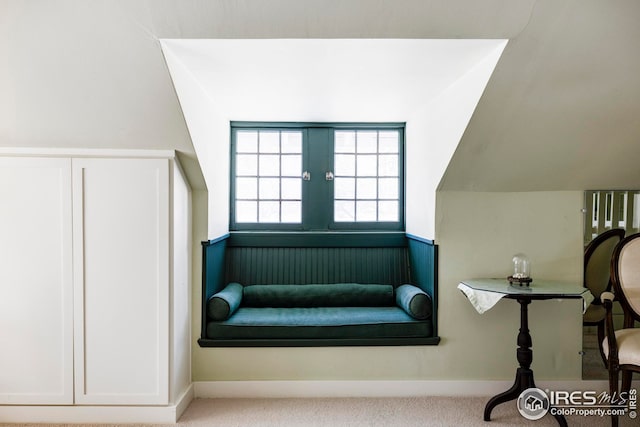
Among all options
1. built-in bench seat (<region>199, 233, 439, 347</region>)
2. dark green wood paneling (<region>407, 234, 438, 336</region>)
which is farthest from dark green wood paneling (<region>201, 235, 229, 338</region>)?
dark green wood paneling (<region>407, 234, 438, 336</region>)

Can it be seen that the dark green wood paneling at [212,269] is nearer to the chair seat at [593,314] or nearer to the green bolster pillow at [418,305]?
the green bolster pillow at [418,305]

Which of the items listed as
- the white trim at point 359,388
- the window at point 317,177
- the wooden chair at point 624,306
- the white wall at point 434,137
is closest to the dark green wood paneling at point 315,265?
the window at point 317,177

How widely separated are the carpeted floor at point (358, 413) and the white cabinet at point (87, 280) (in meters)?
0.36

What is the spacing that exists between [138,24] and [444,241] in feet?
7.85

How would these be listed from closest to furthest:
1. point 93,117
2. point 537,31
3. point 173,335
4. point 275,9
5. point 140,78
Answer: point 275,9 → point 537,31 → point 140,78 → point 93,117 → point 173,335

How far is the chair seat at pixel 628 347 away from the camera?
2689 mm

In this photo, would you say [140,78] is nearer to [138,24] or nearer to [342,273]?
[138,24]

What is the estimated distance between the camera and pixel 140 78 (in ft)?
8.61

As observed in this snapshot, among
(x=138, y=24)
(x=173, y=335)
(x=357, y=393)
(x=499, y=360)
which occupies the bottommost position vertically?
(x=357, y=393)

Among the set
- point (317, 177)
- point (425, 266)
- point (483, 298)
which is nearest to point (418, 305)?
point (425, 266)

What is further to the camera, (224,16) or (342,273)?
(342,273)

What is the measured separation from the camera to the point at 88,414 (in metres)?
3.07

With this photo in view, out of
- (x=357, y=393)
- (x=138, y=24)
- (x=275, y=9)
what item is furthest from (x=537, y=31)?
(x=357, y=393)

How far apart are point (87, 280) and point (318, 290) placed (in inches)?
66.8
